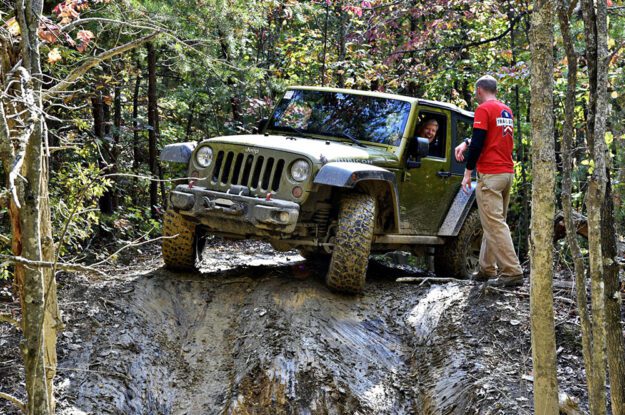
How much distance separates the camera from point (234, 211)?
6.60m

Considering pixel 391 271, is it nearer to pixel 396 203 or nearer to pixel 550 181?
pixel 396 203

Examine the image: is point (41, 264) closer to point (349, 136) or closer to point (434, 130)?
point (349, 136)

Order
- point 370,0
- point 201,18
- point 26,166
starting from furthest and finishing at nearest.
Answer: point 370,0 → point 201,18 → point 26,166

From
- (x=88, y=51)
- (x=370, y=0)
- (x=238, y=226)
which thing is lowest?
(x=238, y=226)

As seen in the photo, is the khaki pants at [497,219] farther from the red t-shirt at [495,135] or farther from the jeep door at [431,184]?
the jeep door at [431,184]

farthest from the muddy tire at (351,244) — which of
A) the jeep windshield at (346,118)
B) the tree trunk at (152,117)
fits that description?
the tree trunk at (152,117)

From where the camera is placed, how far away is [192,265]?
24.4ft

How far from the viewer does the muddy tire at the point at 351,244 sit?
663cm

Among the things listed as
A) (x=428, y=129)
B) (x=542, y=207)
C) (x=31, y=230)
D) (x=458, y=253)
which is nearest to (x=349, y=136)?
(x=428, y=129)

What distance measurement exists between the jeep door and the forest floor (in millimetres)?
848

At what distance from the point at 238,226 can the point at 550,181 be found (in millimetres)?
3799

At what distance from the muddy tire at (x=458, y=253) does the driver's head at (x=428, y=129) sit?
3.78 feet

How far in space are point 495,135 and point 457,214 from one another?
1.69m

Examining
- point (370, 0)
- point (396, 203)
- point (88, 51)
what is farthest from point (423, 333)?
point (370, 0)
